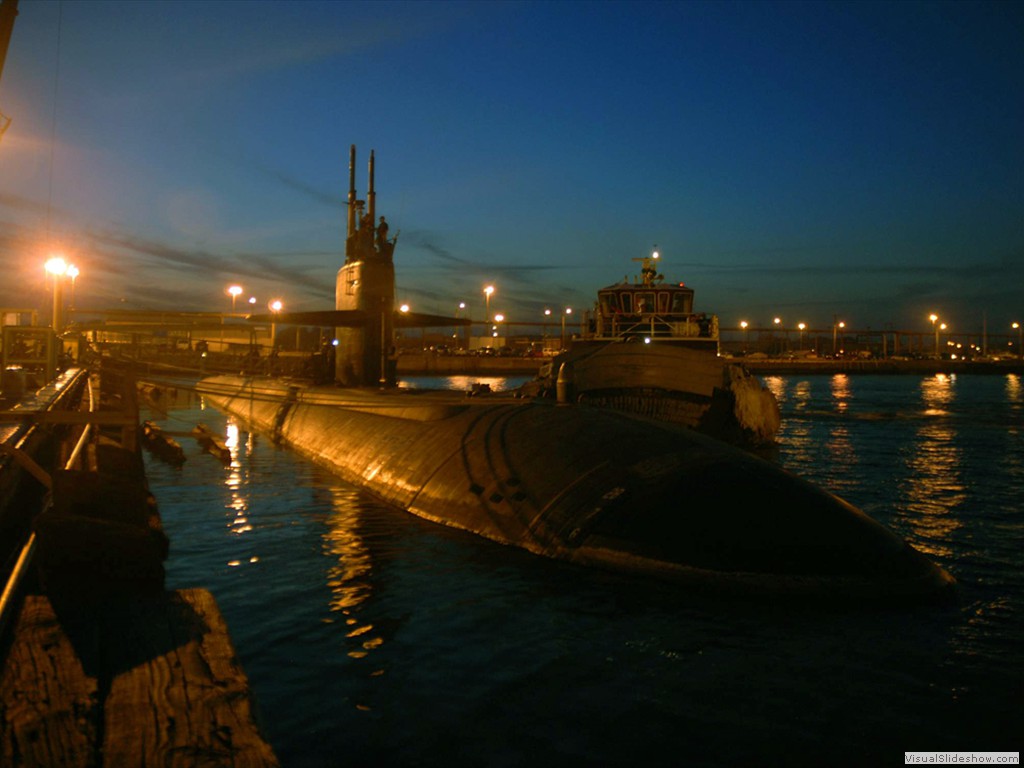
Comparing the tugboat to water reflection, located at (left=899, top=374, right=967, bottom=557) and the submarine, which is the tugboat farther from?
the submarine

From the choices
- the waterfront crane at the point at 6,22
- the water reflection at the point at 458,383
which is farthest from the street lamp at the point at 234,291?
the waterfront crane at the point at 6,22

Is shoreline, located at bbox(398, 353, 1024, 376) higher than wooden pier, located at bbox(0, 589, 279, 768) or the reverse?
higher

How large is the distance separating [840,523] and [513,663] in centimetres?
375

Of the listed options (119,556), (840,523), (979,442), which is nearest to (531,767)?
(119,556)

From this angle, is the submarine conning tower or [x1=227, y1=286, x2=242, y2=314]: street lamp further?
[x1=227, y1=286, x2=242, y2=314]: street lamp

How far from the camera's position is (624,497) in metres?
9.45

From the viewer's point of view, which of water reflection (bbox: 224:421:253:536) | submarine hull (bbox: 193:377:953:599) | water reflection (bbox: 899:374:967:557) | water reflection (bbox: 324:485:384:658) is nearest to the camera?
water reflection (bbox: 324:485:384:658)

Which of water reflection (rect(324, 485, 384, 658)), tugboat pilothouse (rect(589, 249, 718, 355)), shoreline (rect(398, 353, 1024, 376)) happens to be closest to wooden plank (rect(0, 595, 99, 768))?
water reflection (rect(324, 485, 384, 658))

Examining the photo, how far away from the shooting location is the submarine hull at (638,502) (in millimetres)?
8297

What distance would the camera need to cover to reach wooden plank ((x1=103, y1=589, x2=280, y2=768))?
360 cm

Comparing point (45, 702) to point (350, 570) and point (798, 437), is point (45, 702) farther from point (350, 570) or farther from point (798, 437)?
point (798, 437)

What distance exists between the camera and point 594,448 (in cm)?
1103

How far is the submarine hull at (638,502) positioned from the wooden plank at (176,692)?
5089 mm

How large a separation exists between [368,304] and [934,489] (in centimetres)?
1376
